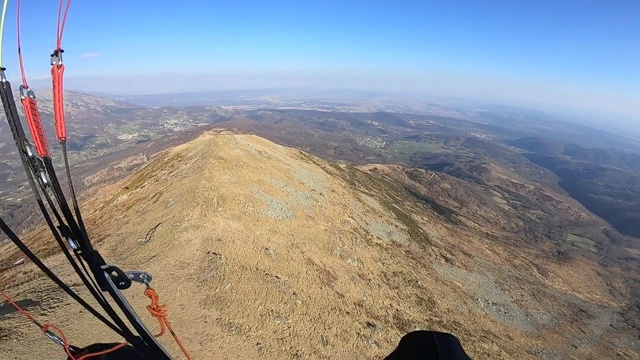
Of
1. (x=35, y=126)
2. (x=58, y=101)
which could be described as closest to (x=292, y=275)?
(x=35, y=126)

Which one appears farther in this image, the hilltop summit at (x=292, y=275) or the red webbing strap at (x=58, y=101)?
the hilltop summit at (x=292, y=275)

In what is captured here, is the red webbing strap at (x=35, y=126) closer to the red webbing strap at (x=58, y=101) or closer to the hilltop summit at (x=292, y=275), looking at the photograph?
the red webbing strap at (x=58, y=101)

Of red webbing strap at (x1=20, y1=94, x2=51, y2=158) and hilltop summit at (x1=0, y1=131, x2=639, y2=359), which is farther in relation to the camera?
hilltop summit at (x1=0, y1=131, x2=639, y2=359)

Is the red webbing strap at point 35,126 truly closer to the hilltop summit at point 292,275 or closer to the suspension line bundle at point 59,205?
the suspension line bundle at point 59,205

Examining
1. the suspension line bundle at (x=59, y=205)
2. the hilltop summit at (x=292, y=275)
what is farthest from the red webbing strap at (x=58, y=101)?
the hilltop summit at (x=292, y=275)

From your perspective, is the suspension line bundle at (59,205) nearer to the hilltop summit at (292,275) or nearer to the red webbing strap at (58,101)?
→ the red webbing strap at (58,101)

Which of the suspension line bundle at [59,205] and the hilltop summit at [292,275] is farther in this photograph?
the hilltop summit at [292,275]

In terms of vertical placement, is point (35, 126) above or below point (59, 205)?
above

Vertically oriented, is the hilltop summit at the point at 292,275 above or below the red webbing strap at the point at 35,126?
below

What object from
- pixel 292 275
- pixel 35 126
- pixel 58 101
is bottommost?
pixel 292 275

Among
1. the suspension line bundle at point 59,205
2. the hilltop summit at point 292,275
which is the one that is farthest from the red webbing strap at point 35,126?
the hilltop summit at point 292,275

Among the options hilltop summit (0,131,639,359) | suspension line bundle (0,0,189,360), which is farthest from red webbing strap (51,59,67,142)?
hilltop summit (0,131,639,359)

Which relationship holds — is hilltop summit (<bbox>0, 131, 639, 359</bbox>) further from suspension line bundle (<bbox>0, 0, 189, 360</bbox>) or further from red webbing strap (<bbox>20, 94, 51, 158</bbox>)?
red webbing strap (<bbox>20, 94, 51, 158</bbox>)

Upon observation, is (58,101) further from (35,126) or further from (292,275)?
(292,275)
